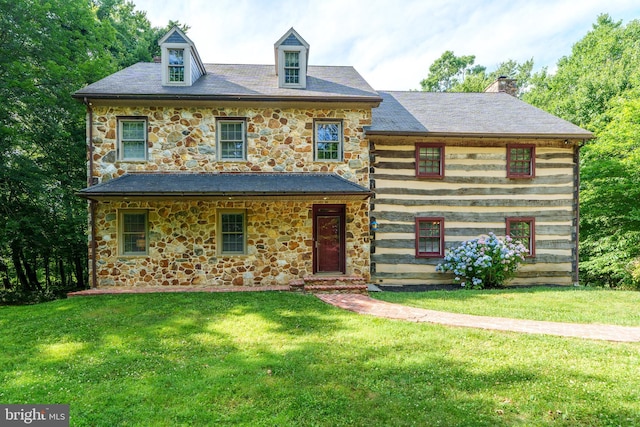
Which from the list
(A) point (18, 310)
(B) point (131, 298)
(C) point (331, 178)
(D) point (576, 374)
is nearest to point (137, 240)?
(B) point (131, 298)

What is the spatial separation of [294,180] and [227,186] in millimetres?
2049

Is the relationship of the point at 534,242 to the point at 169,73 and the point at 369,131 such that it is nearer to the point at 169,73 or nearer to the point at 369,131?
the point at 369,131

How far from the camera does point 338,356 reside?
15.8 ft

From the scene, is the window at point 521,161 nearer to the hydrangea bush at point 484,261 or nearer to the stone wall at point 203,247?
the hydrangea bush at point 484,261

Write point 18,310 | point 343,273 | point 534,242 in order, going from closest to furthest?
point 18,310 → point 343,273 → point 534,242

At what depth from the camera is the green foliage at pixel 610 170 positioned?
13.8 meters

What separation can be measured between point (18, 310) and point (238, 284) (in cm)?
548

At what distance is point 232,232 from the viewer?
10.2 meters

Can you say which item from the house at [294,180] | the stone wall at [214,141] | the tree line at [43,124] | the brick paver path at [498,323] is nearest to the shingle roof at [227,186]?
the house at [294,180]

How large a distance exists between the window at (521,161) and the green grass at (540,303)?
160 inches

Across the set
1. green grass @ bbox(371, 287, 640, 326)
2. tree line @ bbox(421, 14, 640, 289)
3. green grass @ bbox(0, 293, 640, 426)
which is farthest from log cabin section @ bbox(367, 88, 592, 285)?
green grass @ bbox(0, 293, 640, 426)

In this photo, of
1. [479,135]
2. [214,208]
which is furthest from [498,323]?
[214,208]
